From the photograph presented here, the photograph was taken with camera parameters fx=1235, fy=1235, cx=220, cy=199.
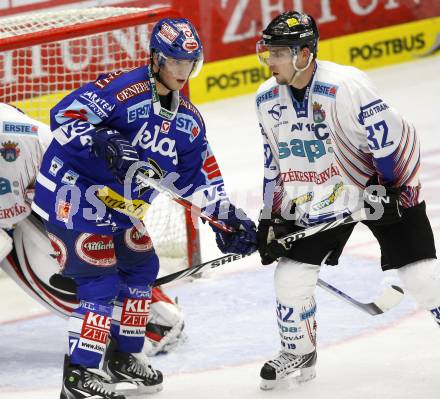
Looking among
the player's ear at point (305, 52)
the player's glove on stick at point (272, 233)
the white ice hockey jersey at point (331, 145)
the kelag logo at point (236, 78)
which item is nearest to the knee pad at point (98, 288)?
the player's glove on stick at point (272, 233)

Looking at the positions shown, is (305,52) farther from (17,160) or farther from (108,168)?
(17,160)

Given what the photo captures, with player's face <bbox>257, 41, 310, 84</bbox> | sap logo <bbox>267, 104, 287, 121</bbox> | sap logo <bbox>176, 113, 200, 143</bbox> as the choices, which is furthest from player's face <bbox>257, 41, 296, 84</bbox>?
sap logo <bbox>176, 113, 200, 143</bbox>

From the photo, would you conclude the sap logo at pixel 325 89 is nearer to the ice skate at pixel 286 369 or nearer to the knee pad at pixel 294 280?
the knee pad at pixel 294 280

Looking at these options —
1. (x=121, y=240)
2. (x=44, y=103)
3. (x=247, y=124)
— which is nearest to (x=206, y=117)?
(x=247, y=124)

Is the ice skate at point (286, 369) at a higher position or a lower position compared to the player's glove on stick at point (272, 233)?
lower

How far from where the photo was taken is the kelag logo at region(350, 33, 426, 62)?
1003cm

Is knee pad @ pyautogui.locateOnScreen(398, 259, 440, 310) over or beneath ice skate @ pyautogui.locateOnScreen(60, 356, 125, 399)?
over

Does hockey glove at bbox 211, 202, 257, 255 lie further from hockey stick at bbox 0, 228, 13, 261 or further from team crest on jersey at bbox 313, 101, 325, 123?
hockey stick at bbox 0, 228, 13, 261

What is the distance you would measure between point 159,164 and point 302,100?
0.55m

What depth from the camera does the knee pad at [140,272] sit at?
460 centimetres

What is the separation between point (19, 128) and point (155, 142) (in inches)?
36.8

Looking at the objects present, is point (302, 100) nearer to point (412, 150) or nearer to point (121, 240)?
point (412, 150)

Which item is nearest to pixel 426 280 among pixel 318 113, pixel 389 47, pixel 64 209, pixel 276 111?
pixel 318 113

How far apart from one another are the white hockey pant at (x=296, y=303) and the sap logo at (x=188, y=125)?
547 millimetres
